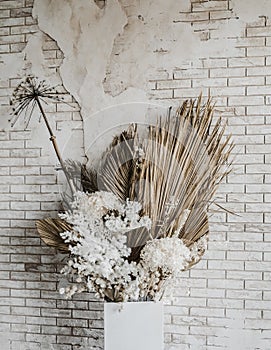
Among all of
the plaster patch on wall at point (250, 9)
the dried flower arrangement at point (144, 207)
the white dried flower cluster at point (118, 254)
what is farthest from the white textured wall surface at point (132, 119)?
→ the white dried flower cluster at point (118, 254)

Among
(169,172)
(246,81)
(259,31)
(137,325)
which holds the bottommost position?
(137,325)

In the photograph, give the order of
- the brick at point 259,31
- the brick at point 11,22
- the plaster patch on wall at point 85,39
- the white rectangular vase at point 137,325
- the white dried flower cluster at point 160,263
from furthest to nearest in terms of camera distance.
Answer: the brick at point 11,22 → the plaster patch on wall at point 85,39 → the brick at point 259,31 → the white rectangular vase at point 137,325 → the white dried flower cluster at point 160,263

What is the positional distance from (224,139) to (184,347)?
3.16ft

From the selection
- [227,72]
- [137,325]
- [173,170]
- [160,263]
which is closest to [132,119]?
[173,170]

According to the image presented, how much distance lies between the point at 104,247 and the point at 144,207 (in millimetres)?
238

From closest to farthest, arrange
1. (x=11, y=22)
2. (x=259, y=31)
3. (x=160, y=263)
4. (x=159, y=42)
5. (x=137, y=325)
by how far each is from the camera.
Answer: (x=160, y=263) < (x=137, y=325) < (x=259, y=31) < (x=159, y=42) < (x=11, y=22)

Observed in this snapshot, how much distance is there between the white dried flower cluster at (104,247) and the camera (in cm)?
213

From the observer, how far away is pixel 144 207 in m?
2.23

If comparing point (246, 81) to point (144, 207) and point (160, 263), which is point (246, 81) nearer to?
point (144, 207)

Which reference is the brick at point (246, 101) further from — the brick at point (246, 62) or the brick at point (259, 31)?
the brick at point (259, 31)

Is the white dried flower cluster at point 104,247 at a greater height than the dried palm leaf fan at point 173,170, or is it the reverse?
the dried palm leaf fan at point 173,170

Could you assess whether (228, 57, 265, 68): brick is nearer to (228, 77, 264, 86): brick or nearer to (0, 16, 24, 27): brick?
(228, 77, 264, 86): brick

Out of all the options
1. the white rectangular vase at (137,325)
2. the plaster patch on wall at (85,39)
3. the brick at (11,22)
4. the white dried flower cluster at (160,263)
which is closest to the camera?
Result: the white dried flower cluster at (160,263)

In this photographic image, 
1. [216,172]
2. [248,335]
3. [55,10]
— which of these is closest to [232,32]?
[216,172]
